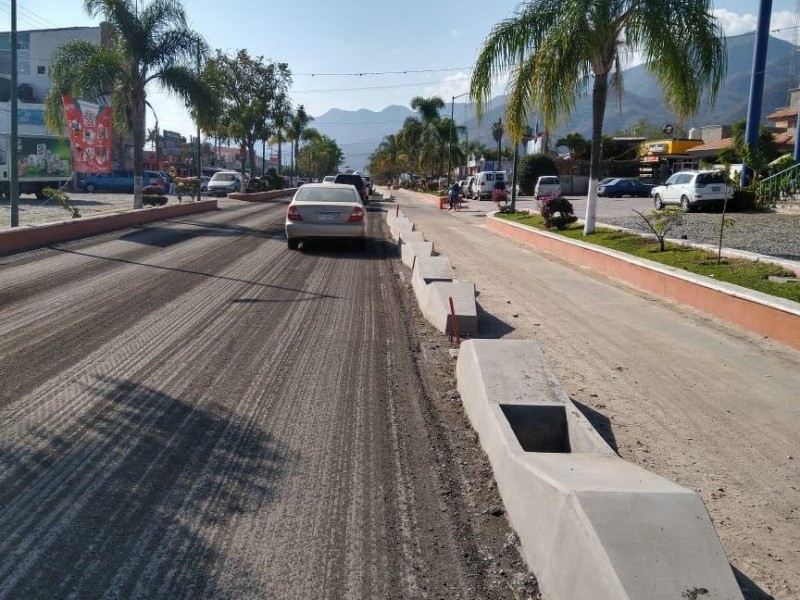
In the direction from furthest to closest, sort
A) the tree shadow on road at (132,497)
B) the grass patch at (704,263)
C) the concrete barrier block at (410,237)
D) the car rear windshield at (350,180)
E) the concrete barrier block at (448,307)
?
the car rear windshield at (350,180)
the concrete barrier block at (410,237)
the grass patch at (704,263)
the concrete barrier block at (448,307)
the tree shadow on road at (132,497)

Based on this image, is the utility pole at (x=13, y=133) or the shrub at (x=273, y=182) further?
the shrub at (x=273, y=182)

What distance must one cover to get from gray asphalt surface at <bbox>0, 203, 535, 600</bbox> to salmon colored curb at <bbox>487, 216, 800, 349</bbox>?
149 inches

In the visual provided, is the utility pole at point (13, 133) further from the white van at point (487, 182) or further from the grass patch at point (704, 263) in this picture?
the white van at point (487, 182)

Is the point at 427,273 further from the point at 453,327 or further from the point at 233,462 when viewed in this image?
the point at 233,462

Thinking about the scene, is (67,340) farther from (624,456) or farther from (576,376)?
(624,456)

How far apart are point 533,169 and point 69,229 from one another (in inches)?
1622

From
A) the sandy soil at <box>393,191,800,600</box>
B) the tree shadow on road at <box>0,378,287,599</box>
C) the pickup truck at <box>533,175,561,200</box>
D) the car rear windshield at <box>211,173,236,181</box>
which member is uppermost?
the pickup truck at <box>533,175,561,200</box>

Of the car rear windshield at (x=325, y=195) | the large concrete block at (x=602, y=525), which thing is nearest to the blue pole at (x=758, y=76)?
the car rear windshield at (x=325, y=195)

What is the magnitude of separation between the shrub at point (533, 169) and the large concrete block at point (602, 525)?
51.1 metres

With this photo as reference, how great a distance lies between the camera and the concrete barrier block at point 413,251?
13574 mm

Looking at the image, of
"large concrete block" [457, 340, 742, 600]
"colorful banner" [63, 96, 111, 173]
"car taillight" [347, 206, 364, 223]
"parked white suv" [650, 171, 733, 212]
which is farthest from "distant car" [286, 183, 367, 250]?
"parked white suv" [650, 171, 733, 212]

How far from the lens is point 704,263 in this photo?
12.3m

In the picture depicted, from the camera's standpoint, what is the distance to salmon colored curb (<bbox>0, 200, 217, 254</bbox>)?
48.8ft

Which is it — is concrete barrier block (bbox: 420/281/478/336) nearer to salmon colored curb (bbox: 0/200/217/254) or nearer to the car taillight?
the car taillight
